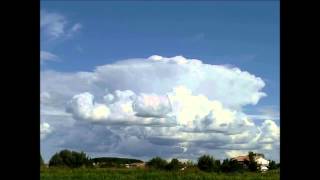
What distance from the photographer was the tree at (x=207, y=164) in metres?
12.1

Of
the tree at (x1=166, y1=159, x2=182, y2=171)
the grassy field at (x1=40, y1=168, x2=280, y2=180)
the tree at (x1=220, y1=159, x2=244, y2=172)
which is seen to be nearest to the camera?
the grassy field at (x1=40, y1=168, x2=280, y2=180)

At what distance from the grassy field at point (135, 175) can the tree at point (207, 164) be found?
335 mm

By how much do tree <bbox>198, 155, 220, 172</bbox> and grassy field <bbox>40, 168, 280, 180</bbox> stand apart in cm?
34

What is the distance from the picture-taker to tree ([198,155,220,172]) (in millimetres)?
12125

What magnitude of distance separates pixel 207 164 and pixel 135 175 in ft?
6.87

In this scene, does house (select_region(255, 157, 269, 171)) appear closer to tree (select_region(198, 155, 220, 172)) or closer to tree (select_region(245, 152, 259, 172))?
tree (select_region(245, 152, 259, 172))

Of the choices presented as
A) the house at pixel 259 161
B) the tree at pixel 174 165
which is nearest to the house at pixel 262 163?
the house at pixel 259 161

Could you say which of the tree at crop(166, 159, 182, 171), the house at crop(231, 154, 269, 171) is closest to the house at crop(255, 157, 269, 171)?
the house at crop(231, 154, 269, 171)

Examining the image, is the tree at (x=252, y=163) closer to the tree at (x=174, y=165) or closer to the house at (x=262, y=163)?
the house at (x=262, y=163)

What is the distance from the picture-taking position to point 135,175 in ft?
36.2

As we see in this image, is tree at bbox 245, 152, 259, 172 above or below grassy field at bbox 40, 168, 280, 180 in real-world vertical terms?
above
